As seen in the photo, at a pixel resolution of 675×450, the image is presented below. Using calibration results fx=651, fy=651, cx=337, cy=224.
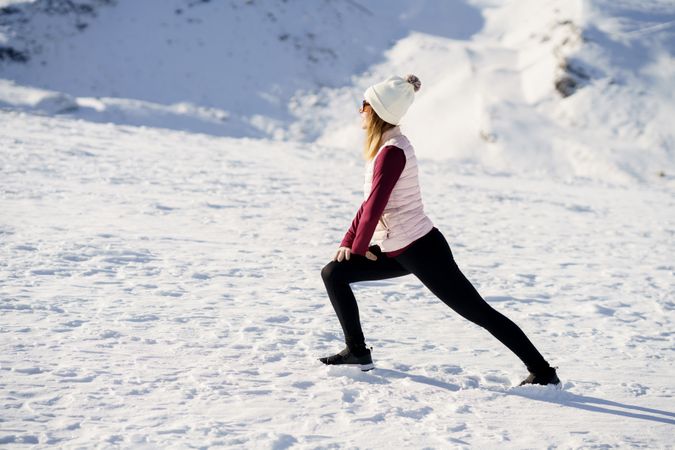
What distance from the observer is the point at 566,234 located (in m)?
9.09

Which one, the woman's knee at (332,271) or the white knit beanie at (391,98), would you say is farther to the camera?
the woman's knee at (332,271)

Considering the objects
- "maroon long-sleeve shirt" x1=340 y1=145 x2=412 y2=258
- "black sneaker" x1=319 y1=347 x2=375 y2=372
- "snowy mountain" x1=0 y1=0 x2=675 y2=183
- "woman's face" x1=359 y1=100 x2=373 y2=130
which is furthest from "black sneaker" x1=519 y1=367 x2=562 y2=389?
"snowy mountain" x1=0 y1=0 x2=675 y2=183

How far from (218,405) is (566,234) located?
7.05 metres

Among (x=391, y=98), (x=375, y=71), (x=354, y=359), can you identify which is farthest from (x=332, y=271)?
(x=375, y=71)

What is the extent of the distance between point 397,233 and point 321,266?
3.24 meters

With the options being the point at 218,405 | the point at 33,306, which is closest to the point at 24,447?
the point at 218,405

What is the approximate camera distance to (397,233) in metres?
3.37

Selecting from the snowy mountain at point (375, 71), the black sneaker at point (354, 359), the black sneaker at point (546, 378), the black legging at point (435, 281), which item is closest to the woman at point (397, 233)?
the black legging at point (435, 281)

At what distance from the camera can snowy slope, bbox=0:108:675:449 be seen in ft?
10.1

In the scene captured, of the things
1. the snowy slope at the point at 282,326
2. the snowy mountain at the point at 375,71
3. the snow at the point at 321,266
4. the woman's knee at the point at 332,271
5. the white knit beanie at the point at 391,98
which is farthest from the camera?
the snowy mountain at the point at 375,71

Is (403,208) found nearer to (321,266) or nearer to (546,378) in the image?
(546,378)

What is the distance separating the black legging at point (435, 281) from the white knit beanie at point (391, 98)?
632 mm

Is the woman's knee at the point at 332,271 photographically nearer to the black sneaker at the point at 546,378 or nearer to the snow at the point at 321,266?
A: the snow at the point at 321,266

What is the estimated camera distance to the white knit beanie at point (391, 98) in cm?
332
